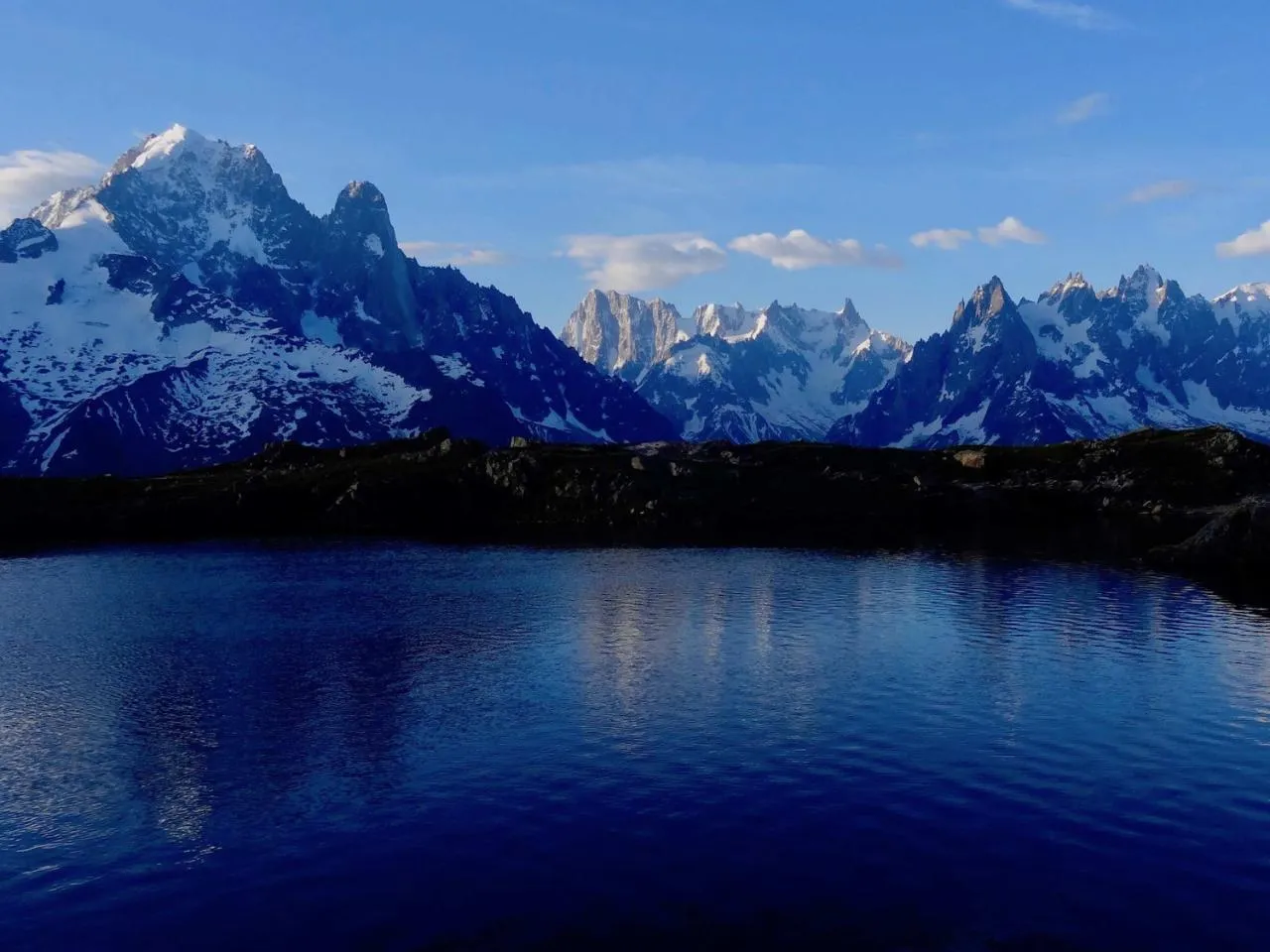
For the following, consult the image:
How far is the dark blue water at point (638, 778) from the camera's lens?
45062mm

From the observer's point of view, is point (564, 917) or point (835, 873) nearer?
point (564, 917)

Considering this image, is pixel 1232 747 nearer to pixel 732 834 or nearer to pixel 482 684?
pixel 732 834

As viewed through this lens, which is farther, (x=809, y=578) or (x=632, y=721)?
(x=809, y=578)

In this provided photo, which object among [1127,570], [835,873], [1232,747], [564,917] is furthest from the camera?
[1127,570]

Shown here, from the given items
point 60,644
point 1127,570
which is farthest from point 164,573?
Answer: point 1127,570

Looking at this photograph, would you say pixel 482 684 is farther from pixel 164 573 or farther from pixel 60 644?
pixel 164 573

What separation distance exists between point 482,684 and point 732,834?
1385 inches

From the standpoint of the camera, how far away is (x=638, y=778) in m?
61.1

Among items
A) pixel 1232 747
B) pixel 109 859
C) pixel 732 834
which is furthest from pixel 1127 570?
pixel 109 859

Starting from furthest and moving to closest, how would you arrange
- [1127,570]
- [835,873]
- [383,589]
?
1. [1127,570]
2. [383,589]
3. [835,873]

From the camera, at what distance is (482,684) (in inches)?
3297

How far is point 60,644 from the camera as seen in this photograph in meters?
102

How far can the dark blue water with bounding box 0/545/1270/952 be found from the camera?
1774 inches

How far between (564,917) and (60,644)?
253ft
